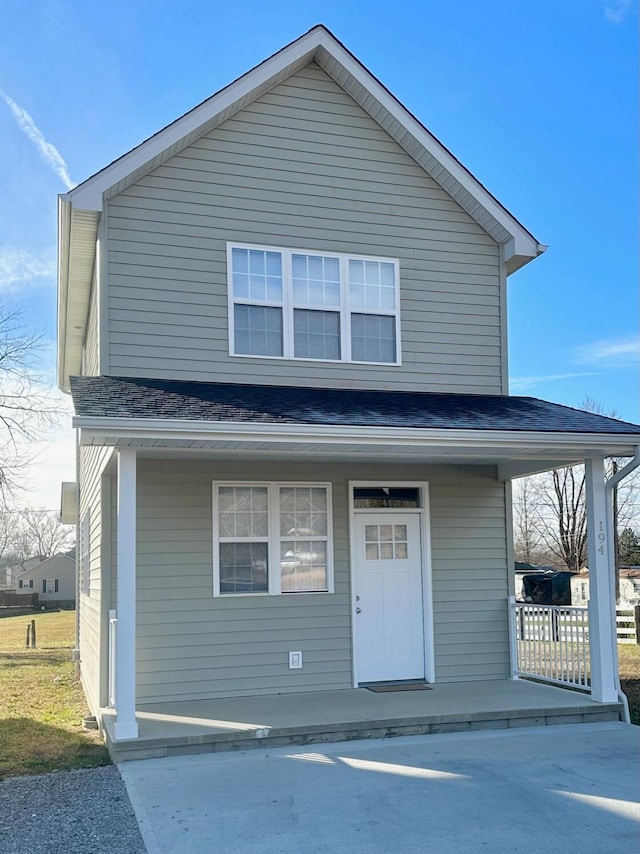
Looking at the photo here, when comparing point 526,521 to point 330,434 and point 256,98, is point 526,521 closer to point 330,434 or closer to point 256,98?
point 256,98

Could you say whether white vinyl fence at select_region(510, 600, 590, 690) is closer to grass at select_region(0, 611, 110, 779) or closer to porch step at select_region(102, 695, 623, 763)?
porch step at select_region(102, 695, 623, 763)

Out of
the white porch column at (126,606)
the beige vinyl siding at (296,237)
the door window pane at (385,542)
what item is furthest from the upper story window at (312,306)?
the white porch column at (126,606)

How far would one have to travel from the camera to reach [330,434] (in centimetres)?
758

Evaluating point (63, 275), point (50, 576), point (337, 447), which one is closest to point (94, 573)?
point (63, 275)

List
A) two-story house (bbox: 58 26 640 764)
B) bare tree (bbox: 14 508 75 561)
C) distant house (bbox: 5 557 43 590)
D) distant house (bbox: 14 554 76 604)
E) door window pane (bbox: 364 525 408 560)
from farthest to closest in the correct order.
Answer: bare tree (bbox: 14 508 75 561)
distant house (bbox: 5 557 43 590)
distant house (bbox: 14 554 76 604)
door window pane (bbox: 364 525 408 560)
two-story house (bbox: 58 26 640 764)

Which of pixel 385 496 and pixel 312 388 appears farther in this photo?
pixel 385 496

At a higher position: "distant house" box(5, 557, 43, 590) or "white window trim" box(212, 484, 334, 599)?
"white window trim" box(212, 484, 334, 599)

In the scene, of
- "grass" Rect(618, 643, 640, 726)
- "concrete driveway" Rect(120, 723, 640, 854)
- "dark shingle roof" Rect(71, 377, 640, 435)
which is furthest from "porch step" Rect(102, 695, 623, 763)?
"dark shingle roof" Rect(71, 377, 640, 435)

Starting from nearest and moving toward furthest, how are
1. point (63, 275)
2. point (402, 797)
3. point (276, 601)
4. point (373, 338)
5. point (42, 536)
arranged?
point (402, 797)
point (276, 601)
point (373, 338)
point (63, 275)
point (42, 536)

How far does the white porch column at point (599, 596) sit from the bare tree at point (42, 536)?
244 feet

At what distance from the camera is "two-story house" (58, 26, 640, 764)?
8.77 metres

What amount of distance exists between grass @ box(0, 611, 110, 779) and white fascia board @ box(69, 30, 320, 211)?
17.8 ft

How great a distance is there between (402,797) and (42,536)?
261 feet

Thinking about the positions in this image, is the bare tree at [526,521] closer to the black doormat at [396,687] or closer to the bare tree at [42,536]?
the black doormat at [396,687]
